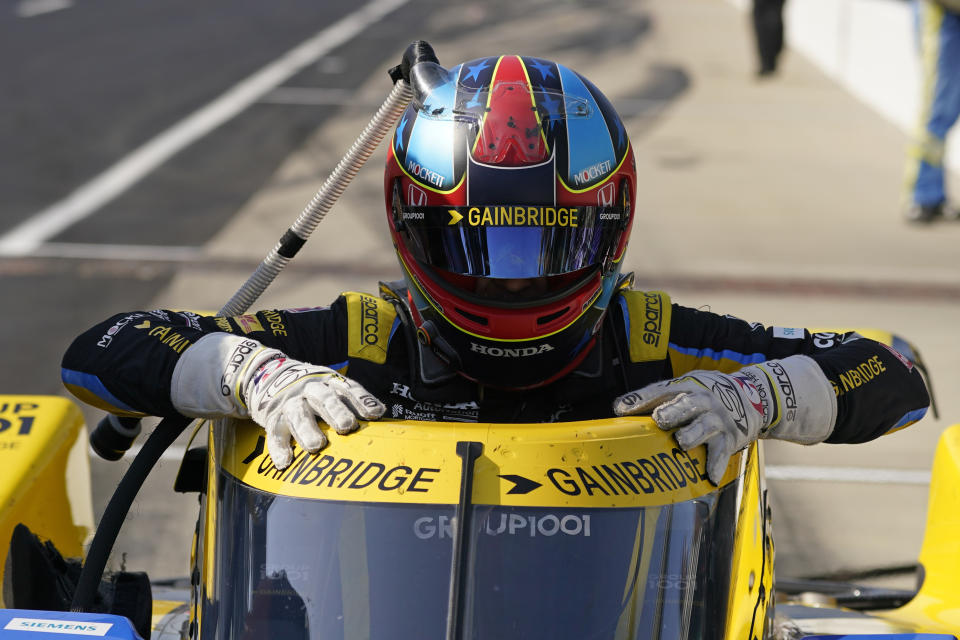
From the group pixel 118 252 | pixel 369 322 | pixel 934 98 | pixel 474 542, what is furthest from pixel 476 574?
pixel 934 98

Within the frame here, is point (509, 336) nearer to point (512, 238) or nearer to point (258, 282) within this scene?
point (512, 238)

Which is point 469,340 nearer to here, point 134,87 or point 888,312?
point 888,312

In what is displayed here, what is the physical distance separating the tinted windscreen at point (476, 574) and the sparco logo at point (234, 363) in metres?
0.41

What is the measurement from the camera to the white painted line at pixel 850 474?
6.09m

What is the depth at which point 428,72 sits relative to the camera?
333 cm

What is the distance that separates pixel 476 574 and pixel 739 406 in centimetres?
79

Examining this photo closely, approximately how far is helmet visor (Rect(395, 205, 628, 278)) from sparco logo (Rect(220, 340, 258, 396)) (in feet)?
1.67

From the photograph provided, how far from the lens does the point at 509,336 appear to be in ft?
10.1

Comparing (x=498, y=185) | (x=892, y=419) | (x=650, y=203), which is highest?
(x=650, y=203)

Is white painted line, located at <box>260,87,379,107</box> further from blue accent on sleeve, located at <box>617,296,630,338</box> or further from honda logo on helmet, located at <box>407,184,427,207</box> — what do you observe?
honda logo on helmet, located at <box>407,184,427,207</box>

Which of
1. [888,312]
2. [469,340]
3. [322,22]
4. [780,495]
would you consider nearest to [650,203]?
[888,312]

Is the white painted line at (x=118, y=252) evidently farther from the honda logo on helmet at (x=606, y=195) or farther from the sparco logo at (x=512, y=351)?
the honda logo on helmet at (x=606, y=195)

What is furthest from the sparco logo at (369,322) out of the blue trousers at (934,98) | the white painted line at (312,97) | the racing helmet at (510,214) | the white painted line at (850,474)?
the white painted line at (312,97)

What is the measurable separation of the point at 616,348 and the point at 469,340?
49 cm
